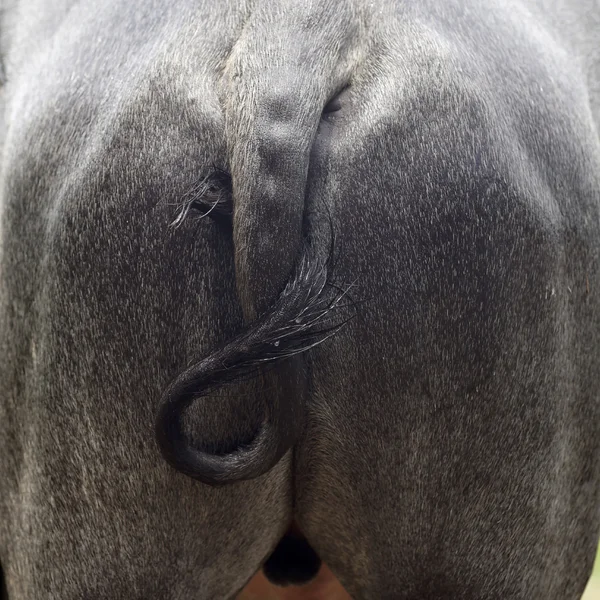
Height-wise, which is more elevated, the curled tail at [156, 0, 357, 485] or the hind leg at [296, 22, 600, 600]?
the curled tail at [156, 0, 357, 485]

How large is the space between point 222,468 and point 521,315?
502 millimetres

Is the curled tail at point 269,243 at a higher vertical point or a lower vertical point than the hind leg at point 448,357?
higher

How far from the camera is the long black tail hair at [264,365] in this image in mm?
1013

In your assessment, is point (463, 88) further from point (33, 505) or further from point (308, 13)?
point (33, 505)

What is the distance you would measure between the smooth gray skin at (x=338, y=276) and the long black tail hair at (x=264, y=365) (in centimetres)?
4

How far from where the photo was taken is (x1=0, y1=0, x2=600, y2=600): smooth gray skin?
1.10m

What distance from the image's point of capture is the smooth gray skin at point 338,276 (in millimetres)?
1100

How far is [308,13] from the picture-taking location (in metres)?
1.13

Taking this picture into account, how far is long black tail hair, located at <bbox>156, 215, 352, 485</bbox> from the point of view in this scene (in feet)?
3.32

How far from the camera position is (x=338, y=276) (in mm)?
1095

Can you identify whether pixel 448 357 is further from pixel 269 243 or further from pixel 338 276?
pixel 269 243

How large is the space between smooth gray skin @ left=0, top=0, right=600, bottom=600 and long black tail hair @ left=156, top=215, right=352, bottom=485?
4 centimetres

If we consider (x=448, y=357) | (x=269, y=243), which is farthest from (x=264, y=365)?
(x=448, y=357)

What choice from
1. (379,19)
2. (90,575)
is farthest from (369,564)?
(379,19)
